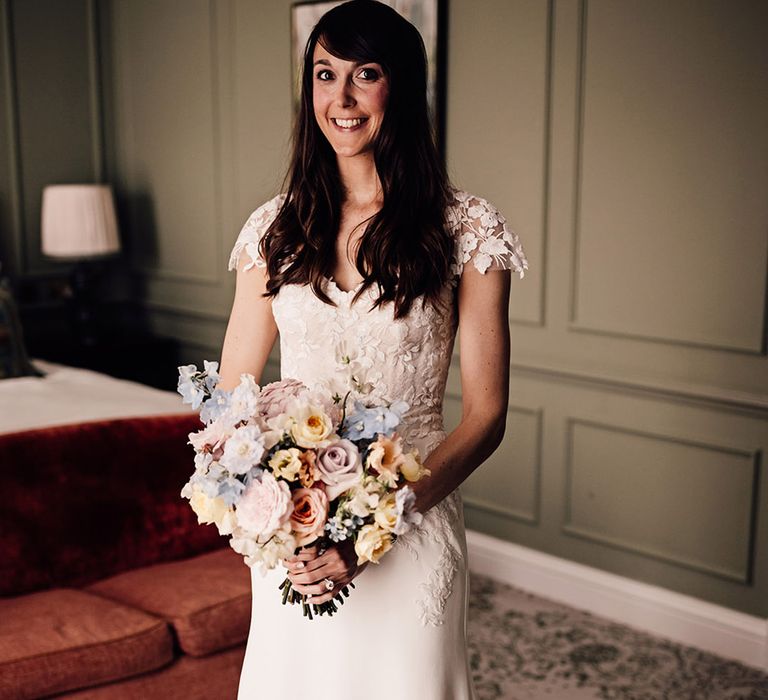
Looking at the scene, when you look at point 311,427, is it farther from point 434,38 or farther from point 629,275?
point 434,38

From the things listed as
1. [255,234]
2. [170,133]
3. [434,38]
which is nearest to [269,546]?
[255,234]

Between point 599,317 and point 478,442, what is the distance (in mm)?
1970

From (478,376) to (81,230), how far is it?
3.77 m

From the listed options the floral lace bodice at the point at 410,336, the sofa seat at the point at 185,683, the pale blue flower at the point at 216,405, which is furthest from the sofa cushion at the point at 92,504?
the pale blue flower at the point at 216,405

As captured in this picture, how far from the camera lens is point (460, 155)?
12.7ft

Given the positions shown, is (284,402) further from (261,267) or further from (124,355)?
(124,355)

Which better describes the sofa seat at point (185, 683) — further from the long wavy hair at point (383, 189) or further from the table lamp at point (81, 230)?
the table lamp at point (81, 230)

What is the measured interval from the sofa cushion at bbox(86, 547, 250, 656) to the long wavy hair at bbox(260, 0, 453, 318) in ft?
3.34

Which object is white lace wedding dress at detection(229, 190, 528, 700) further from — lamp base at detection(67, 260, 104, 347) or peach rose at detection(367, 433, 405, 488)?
lamp base at detection(67, 260, 104, 347)

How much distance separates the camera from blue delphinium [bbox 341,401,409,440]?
1.41 m

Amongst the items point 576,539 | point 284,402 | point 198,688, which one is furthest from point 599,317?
point 284,402

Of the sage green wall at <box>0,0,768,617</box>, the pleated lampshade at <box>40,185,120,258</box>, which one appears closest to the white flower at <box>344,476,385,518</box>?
the sage green wall at <box>0,0,768,617</box>

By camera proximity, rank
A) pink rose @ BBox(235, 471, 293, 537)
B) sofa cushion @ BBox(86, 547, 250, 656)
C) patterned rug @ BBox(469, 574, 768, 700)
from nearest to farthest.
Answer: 1. pink rose @ BBox(235, 471, 293, 537)
2. sofa cushion @ BBox(86, 547, 250, 656)
3. patterned rug @ BBox(469, 574, 768, 700)

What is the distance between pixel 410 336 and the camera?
67.6 inches
